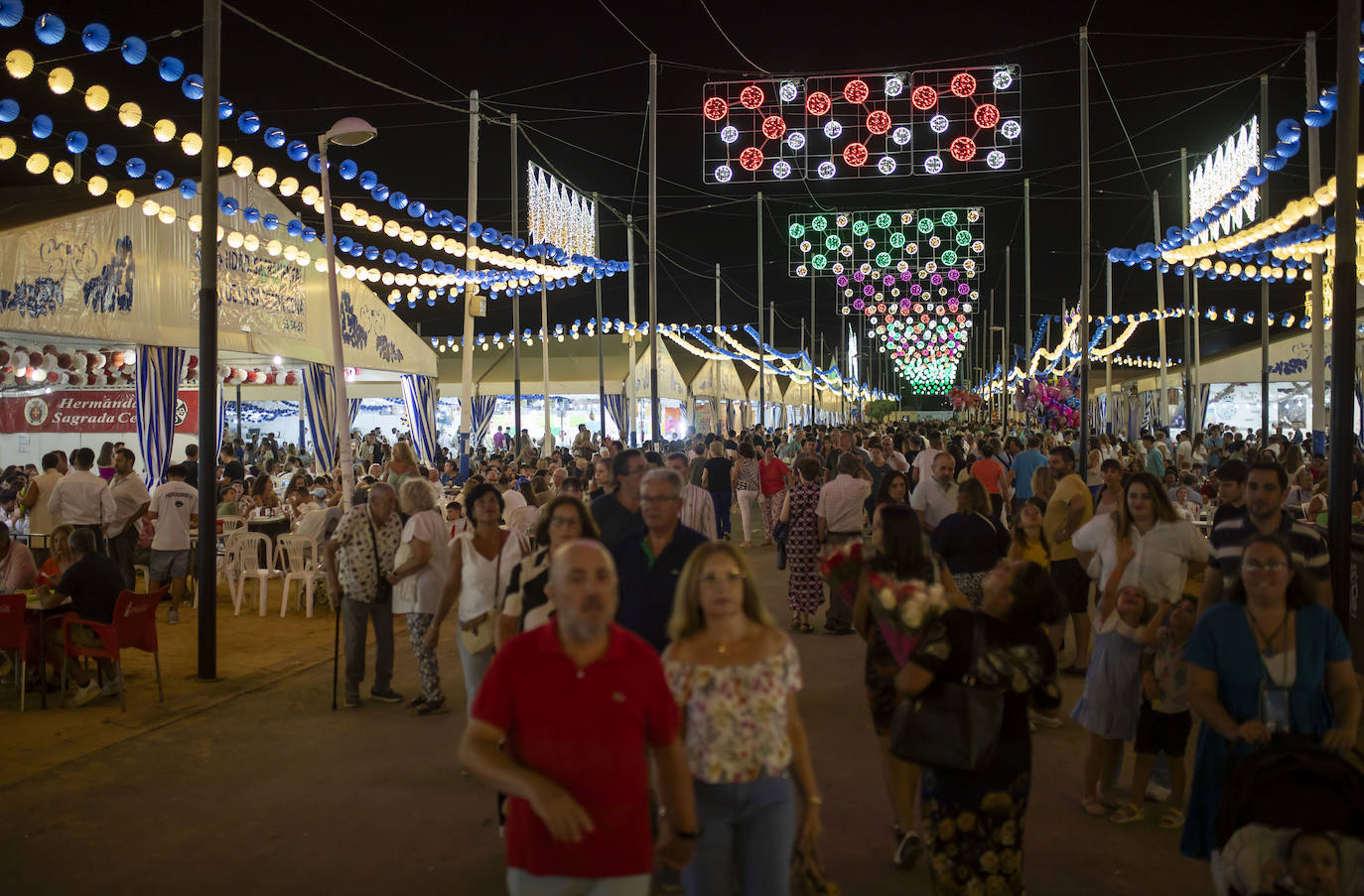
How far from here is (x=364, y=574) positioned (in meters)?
7.62

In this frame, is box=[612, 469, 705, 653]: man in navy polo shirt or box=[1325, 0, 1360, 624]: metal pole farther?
box=[1325, 0, 1360, 624]: metal pole

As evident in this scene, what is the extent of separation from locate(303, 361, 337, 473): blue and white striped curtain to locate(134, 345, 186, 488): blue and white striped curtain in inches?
149

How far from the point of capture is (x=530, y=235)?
735 inches

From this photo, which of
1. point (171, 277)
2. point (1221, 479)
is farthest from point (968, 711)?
point (171, 277)

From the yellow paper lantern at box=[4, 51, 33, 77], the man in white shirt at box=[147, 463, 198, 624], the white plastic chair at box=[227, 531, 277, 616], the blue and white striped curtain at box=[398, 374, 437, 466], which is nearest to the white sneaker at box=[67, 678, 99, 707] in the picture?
the man in white shirt at box=[147, 463, 198, 624]

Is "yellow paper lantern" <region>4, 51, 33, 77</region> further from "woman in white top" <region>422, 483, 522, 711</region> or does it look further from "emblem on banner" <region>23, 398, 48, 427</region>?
"emblem on banner" <region>23, 398, 48, 427</region>

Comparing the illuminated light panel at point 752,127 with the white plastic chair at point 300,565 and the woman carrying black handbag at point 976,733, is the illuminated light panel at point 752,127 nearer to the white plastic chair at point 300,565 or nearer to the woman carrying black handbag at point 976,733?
the white plastic chair at point 300,565

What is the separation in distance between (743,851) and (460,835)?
8.12ft

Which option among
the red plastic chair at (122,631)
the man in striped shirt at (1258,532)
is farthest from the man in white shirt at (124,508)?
the man in striped shirt at (1258,532)

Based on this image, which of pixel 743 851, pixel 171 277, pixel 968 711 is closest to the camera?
pixel 743 851

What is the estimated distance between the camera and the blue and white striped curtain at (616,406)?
33.1 meters

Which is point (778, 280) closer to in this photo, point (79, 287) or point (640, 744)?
point (79, 287)

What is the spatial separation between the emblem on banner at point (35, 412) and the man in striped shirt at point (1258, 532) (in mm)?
22148

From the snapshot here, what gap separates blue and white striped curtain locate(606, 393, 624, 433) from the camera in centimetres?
3306
